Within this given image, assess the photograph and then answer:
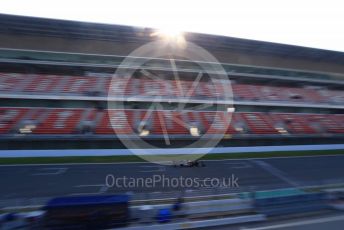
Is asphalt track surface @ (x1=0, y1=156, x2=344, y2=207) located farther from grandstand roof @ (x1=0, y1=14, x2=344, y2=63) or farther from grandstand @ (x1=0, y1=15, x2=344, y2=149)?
grandstand roof @ (x1=0, y1=14, x2=344, y2=63)

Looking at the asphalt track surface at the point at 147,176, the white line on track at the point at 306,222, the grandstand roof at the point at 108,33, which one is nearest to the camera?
the white line on track at the point at 306,222

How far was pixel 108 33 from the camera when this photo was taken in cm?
1947

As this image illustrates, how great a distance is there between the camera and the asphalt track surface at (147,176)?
8.88 metres

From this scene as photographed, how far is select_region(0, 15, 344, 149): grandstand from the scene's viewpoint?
15477 mm

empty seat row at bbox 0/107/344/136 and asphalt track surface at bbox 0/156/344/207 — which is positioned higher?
empty seat row at bbox 0/107/344/136

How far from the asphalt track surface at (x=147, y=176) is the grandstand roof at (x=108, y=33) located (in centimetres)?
1071

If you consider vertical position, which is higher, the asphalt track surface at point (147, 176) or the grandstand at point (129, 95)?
the grandstand at point (129, 95)

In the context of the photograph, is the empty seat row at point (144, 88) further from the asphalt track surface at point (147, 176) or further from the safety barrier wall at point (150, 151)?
the asphalt track surface at point (147, 176)

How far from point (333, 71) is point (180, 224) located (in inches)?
1086

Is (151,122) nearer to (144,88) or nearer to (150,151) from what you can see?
(150,151)

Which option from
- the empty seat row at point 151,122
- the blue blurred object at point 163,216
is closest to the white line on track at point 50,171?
the empty seat row at point 151,122

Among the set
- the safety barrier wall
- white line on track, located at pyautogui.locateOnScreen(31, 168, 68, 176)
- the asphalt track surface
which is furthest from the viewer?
the safety barrier wall

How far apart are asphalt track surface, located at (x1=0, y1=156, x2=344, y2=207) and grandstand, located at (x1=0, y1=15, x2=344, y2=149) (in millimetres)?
2866

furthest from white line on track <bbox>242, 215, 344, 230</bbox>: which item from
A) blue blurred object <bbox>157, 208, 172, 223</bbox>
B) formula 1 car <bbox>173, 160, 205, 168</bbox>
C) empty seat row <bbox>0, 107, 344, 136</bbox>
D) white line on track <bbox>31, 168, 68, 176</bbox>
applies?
empty seat row <bbox>0, 107, 344, 136</bbox>
